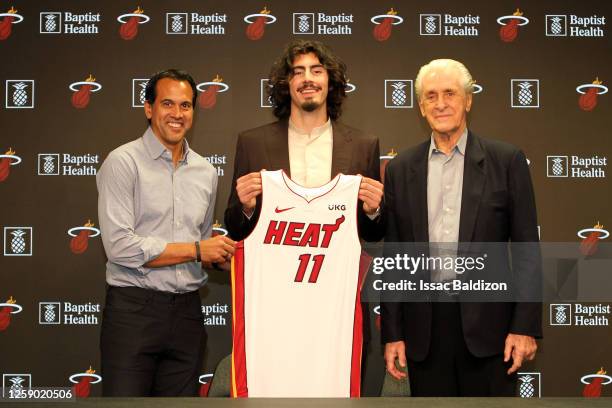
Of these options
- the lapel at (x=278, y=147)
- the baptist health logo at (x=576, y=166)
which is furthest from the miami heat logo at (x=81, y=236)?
the baptist health logo at (x=576, y=166)

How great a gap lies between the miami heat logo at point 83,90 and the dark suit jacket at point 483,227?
213 centimetres

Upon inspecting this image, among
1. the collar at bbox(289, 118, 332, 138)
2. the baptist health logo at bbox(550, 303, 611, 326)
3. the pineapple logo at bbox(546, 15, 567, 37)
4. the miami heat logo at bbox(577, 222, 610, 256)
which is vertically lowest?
the baptist health logo at bbox(550, 303, 611, 326)

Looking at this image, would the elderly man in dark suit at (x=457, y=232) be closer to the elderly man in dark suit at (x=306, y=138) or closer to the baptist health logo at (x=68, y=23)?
the elderly man in dark suit at (x=306, y=138)

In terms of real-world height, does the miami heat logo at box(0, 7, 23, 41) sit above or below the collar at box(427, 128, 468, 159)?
above

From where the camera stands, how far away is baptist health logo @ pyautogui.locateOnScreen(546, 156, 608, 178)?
401cm

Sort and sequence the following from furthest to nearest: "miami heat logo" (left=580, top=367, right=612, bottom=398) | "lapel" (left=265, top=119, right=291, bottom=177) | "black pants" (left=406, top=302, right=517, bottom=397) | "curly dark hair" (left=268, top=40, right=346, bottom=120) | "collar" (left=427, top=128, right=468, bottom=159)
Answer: "miami heat logo" (left=580, top=367, right=612, bottom=398), "curly dark hair" (left=268, top=40, right=346, bottom=120), "lapel" (left=265, top=119, right=291, bottom=177), "collar" (left=427, top=128, right=468, bottom=159), "black pants" (left=406, top=302, right=517, bottom=397)

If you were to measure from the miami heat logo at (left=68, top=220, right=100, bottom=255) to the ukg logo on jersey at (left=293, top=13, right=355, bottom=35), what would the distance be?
1.63m

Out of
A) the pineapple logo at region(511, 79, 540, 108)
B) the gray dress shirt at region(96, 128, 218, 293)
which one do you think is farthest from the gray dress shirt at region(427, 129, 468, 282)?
the pineapple logo at region(511, 79, 540, 108)

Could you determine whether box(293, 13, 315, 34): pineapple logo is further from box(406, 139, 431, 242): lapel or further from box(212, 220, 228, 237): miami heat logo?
box(406, 139, 431, 242): lapel

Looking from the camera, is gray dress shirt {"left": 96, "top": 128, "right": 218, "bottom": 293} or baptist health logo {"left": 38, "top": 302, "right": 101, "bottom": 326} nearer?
gray dress shirt {"left": 96, "top": 128, "right": 218, "bottom": 293}

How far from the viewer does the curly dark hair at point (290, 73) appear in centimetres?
302

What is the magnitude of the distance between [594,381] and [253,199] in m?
2.44

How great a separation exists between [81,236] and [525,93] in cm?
265

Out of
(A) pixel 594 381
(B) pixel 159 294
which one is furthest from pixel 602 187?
(B) pixel 159 294
